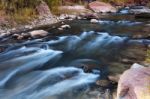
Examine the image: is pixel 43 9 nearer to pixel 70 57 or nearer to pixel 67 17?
pixel 67 17

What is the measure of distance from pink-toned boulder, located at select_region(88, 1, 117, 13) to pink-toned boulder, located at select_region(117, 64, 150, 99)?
1289 cm

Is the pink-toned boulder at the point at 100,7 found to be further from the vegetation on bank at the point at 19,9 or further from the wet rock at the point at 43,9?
the vegetation on bank at the point at 19,9

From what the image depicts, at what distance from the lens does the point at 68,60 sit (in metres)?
9.17

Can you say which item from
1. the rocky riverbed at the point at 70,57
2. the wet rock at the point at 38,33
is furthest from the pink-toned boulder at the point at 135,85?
the wet rock at the point at 38,33

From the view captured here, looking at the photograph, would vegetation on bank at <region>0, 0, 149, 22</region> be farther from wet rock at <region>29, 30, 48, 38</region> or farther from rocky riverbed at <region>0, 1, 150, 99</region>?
wet rock at <region>29, 30, 48, 38</region>

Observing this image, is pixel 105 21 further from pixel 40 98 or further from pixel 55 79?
pixel 40 98

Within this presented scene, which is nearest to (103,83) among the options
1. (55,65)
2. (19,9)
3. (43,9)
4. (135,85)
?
(135,85)

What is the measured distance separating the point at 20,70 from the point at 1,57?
132cm

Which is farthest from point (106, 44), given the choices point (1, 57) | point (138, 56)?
point (1, 57)

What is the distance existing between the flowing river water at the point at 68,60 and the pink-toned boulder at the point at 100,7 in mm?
5255

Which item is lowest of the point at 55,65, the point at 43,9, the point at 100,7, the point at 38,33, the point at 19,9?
the point at 55,65

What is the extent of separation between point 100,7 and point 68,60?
10835 mm

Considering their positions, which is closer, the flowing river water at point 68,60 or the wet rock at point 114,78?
the flowing river water at point 68,60

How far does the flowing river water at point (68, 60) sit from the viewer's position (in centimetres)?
698
